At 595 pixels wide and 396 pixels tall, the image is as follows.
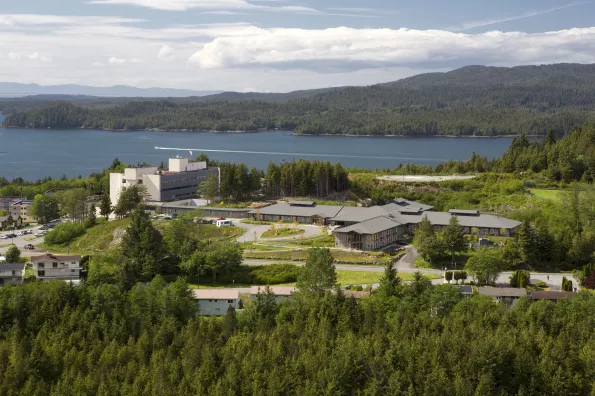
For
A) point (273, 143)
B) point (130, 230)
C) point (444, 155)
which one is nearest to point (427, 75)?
point (273, 143)

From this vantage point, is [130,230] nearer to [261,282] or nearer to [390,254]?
[261,282]

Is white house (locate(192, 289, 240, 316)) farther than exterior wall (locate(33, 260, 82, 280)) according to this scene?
No

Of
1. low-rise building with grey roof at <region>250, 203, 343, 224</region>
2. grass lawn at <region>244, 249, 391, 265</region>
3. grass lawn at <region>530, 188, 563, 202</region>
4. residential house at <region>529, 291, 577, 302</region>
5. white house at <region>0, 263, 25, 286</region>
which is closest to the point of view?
residential house at <region>529, 291, 577, 302</region>

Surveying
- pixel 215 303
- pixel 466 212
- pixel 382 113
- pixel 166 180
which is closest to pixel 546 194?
pixel 466 212

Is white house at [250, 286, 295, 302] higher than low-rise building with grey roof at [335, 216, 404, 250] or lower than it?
lower

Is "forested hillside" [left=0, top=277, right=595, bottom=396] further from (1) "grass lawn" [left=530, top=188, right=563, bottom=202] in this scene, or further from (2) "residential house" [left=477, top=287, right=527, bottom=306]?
(1) "grass lawn" [left=530, top=188, right=563, bottom=202]

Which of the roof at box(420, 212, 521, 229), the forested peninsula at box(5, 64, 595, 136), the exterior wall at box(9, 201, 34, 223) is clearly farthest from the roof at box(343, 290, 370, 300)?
the forested peninsula at box(5, 64, 595, 136)
